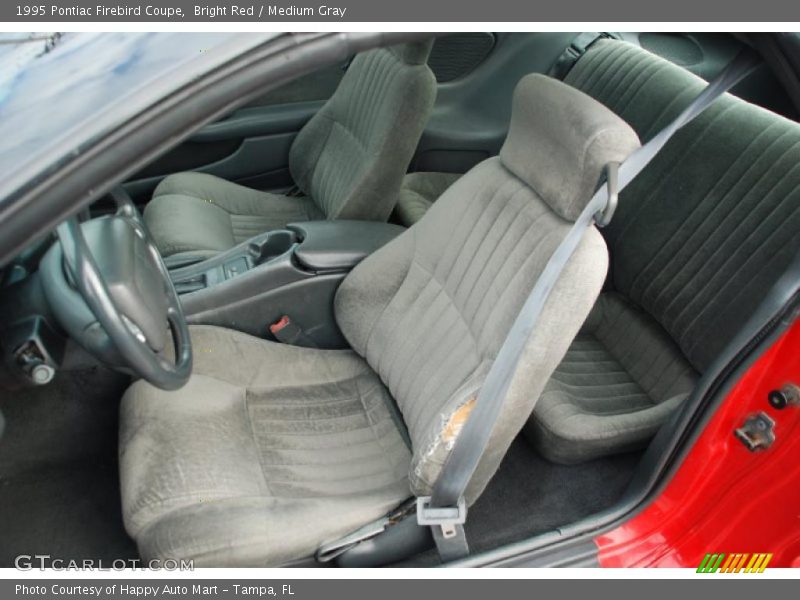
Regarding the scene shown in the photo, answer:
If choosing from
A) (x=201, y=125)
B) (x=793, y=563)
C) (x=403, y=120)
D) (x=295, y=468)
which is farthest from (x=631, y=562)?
(x=403, y=120)

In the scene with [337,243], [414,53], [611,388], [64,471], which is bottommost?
[64,471]

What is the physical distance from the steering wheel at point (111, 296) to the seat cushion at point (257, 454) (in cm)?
21

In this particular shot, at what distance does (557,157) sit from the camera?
4.13 feet

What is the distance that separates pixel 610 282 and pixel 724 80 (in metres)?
0.86

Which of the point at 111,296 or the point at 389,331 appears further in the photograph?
the point at 389,331

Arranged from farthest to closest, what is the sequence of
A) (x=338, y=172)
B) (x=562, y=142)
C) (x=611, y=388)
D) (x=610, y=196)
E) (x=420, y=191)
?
1. (x=420, y=191)
2. (x=338, y=172)
3. (x=611, y=388)
4. (x=562, y=142)
5. (x=610, y=196)

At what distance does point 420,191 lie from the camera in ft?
8.87

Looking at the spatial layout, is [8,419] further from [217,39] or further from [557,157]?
[557,157]

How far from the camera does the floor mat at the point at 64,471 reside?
1534mm

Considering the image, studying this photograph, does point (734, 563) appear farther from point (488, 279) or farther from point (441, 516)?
point (488, 279)

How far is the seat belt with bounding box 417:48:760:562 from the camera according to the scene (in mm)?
1120

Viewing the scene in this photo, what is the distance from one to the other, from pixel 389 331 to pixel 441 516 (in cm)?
47

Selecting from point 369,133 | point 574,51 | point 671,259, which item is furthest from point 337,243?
point 574,51

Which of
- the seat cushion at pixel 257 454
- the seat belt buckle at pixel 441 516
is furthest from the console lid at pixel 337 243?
the seat belt buckle at pixel 441 516
